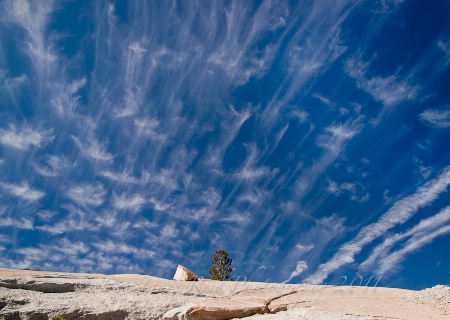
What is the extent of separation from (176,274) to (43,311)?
892cm

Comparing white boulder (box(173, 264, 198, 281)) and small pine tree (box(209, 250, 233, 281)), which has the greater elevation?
small pine tree (box(209, 250, 233, 281))

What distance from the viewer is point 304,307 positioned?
1291 cm

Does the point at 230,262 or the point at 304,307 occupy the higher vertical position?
the point at 230,262

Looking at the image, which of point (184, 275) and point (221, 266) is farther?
point (221, 266)

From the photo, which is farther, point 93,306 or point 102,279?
Answer: point 102,279

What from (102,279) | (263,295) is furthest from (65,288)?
(263,295)

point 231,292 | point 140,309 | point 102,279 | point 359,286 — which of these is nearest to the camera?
point 140,309

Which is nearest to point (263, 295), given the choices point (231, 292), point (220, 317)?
point (231, 292)

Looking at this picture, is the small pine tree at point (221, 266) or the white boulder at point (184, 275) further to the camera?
the small pine tree at point (221, 266)

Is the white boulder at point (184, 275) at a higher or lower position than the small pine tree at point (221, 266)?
lower

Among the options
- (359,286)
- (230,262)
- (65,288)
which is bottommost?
(65,288)

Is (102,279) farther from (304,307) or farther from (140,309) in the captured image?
(304,307)

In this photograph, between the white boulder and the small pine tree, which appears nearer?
the white boulder

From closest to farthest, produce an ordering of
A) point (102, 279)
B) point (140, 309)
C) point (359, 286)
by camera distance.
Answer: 1. point (140, 309)
2. point (102, 279)
3. point (359, 286)
